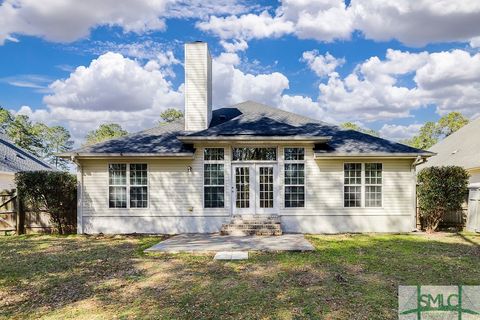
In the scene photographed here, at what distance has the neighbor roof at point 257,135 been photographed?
1110 cm

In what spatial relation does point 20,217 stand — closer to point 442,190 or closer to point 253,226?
point 253,226

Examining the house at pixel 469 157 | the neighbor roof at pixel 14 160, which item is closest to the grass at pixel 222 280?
A: the house at pixel 469 157

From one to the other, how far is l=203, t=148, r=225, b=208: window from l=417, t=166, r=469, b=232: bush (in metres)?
6.83

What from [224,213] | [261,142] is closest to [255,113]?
[261,142]

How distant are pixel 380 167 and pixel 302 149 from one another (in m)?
2.79

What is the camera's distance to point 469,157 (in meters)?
16.4

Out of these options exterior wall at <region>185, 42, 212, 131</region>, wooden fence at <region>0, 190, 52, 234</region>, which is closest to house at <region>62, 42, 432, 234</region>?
exterior wall at <region>185, 42, 212, 131</region>

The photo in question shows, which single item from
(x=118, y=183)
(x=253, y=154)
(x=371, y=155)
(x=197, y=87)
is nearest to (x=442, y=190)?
(x=371, y=155)

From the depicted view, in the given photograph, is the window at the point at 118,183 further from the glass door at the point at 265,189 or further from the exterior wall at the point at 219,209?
the glass door at the point at 265,189

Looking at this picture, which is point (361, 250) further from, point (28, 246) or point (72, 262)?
point (28, 246)

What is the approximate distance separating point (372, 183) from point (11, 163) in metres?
20.6

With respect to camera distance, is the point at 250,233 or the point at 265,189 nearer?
the point at 250,233

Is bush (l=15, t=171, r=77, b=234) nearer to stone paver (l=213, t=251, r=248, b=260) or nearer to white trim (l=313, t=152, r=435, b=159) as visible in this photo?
stone paver (l=213, t=251, r=248, b=260)

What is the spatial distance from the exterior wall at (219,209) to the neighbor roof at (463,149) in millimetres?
5932
